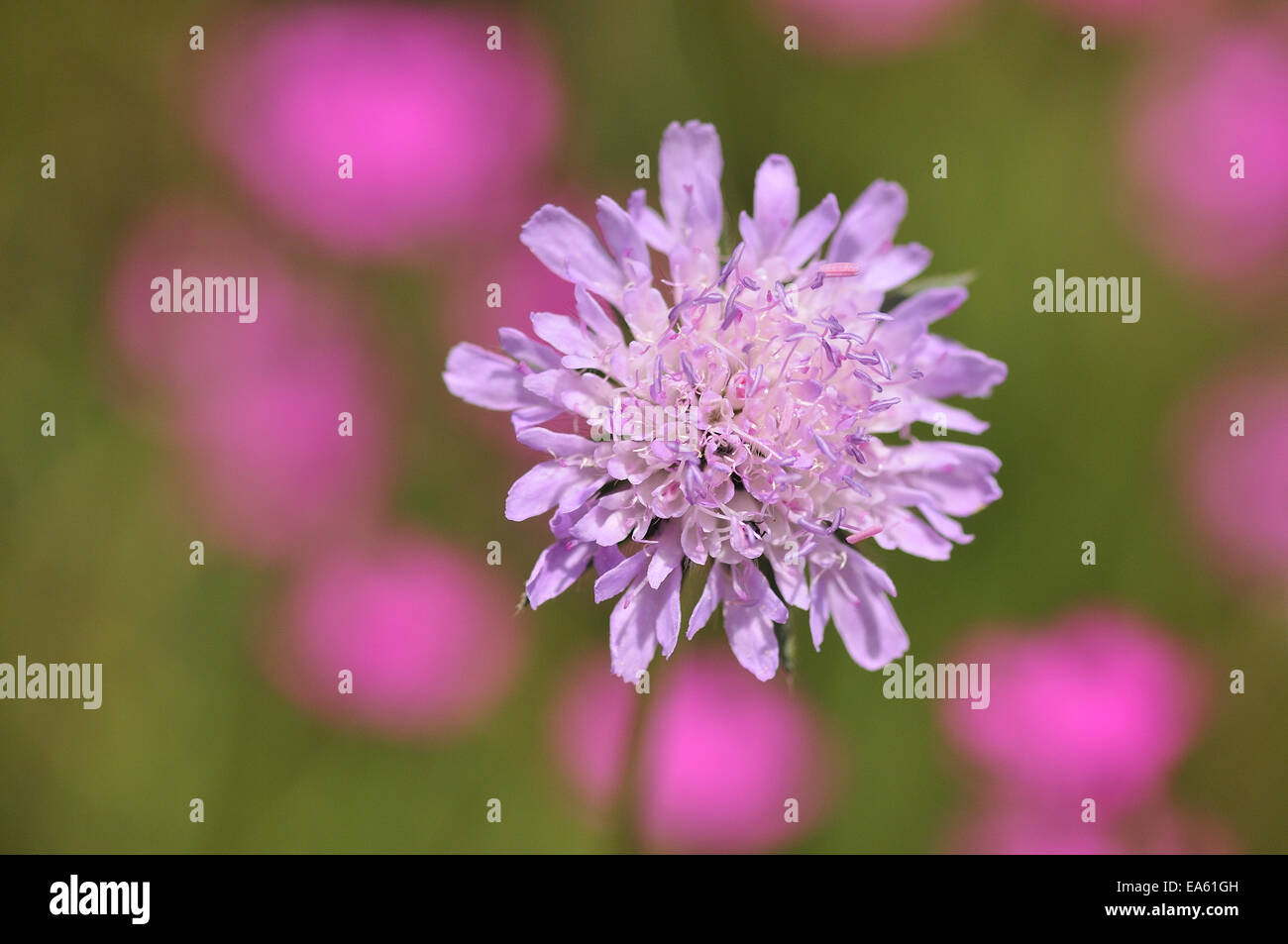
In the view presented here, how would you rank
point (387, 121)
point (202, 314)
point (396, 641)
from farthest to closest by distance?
point (202, 314), point (387, 121), point (396, 641)

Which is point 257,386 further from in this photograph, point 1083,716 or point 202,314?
point 1083,716

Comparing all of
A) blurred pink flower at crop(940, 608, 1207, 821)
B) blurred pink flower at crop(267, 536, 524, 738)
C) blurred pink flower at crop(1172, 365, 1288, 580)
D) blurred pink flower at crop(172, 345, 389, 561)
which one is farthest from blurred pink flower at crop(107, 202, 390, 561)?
blurred pink flower at crop(1172, 365, 1288, 580)

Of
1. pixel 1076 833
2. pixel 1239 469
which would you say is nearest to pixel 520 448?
pixel 1076 833

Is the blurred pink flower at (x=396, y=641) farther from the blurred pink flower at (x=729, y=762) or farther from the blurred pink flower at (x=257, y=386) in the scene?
the blurred pink flower at (x=729, y=762)

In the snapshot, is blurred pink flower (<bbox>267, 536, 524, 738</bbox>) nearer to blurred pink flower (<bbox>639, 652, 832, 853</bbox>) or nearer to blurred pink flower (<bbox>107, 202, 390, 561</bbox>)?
blurred pink flower (<bbox>107, 202, 390, 561</bbox>)

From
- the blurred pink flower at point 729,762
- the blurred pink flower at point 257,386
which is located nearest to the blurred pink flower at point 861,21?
the blurred pink flower at point 257,386

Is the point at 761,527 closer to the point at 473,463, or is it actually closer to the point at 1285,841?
the point at 473,463
